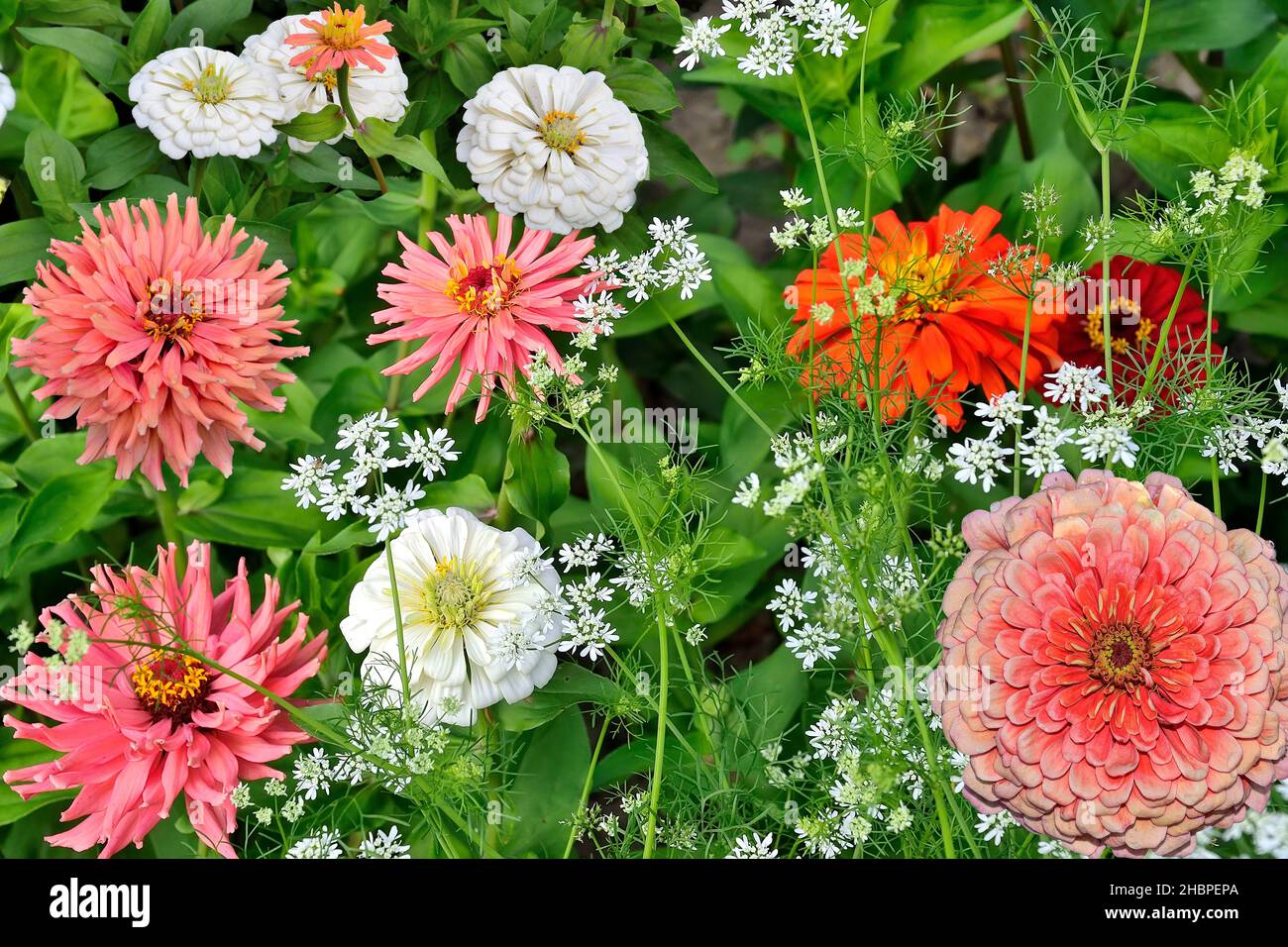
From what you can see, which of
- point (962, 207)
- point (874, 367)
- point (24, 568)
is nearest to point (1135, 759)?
point (874, 367)

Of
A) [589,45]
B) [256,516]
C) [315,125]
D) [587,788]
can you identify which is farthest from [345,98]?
[587,788]

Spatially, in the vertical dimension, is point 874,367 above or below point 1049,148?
below

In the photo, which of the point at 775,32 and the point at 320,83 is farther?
the point at 320,83

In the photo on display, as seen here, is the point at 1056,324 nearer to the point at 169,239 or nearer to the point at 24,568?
the point at 169,239

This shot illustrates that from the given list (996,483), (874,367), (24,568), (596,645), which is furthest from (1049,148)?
(24,568)

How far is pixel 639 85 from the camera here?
64cm

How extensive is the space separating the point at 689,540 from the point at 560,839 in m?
0.16

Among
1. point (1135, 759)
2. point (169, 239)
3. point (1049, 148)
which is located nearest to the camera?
point (1135, 759)

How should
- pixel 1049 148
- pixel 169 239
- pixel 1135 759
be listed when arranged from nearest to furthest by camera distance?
1. pixel 1135 759
2. pixel 169 239
3. pixel 1049 148

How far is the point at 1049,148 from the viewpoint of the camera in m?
0.74

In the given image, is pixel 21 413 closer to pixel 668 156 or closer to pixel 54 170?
pixel 54 170

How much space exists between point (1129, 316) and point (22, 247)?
22.6 inches
